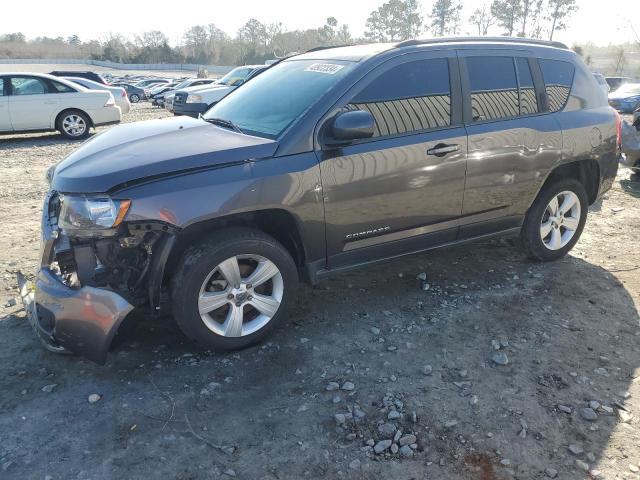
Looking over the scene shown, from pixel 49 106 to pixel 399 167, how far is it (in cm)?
1059

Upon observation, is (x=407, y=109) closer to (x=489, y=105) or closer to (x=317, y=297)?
(x=489, y=105)

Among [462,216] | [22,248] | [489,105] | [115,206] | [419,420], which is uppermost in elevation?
[489,105]

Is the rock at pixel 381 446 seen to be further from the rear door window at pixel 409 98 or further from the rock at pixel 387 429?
the rear door window at pixel 409 98

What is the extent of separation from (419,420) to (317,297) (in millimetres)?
1582

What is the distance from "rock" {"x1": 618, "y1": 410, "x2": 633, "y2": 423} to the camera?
108 inches

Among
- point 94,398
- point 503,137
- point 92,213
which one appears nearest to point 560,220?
point 503,137

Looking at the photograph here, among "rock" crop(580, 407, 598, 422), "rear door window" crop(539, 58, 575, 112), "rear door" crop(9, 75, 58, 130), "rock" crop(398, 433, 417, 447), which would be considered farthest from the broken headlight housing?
"rear door" crop(9, 75, 58, 130)

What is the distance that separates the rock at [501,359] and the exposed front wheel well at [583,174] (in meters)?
1.91

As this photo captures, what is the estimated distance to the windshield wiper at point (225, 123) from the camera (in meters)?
3.59

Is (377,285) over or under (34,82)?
under

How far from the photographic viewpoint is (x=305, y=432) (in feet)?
8.61

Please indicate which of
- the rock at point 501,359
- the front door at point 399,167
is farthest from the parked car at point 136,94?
the rock at point 501,359

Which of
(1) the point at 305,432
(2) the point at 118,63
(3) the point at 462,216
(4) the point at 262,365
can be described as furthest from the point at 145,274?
(2) the point at 118,63

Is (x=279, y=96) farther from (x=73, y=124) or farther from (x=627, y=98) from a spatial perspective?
(x=627, y=98)
